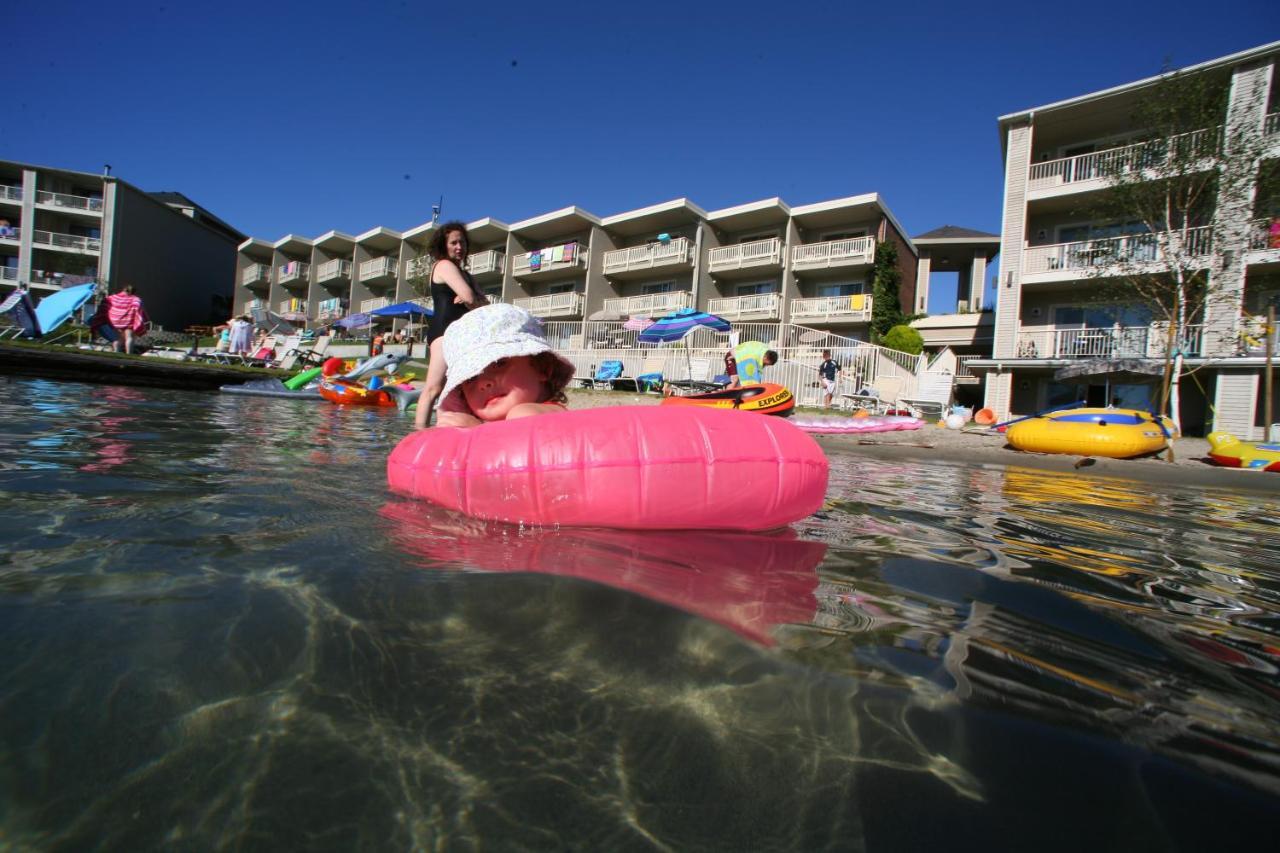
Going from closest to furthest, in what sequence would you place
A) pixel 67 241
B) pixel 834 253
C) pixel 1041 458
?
pixel 1041 458 → pixel 834 253 → pixel 67 241

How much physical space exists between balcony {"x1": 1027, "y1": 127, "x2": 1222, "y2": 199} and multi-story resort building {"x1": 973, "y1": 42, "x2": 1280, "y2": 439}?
39 mm

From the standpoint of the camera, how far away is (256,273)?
44094 millimetres

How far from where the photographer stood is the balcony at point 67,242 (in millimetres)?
35375

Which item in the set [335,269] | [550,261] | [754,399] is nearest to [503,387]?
[754,399]

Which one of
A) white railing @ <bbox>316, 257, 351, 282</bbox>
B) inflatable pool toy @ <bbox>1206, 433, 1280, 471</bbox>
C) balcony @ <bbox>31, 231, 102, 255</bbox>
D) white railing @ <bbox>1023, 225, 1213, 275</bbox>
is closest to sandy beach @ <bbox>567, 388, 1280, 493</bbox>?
inflatable pool toy @ <bbox>1206, 433, 1280, 471</bbox>

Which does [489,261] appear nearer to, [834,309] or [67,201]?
[834,309]

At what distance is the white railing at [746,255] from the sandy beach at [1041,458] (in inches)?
548

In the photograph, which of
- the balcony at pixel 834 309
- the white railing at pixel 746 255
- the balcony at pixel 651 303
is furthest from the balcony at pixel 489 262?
the balcony at pixel 834 309

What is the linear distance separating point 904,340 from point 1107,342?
6.15m

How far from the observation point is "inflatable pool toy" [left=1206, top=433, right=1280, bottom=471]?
22.7 ft

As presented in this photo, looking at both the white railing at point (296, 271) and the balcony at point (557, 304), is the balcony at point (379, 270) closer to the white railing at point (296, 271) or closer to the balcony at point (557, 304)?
the white railing at point (296, 271)

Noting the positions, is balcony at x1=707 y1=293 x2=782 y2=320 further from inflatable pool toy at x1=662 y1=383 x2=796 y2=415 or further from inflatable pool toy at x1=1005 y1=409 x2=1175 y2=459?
inflatable pool toy at x1=1005 y1=409 x2=1175 y2=459

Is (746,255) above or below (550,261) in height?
below

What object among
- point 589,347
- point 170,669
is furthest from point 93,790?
point 589,347
